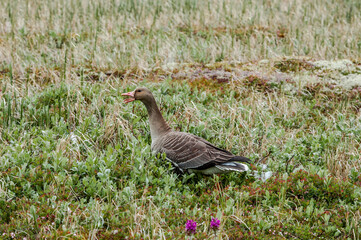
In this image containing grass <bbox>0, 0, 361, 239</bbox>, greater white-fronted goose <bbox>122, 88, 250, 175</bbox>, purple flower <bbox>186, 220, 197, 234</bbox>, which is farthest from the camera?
greater white-fronted goose <bbox>122, 88, 250, 175</bbox>

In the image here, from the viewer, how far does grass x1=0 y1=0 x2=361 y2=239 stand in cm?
448

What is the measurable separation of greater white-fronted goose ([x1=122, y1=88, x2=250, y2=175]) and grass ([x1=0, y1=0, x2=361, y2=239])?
190 mm

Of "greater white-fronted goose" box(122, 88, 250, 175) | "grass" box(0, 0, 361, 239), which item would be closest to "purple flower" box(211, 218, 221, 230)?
"grass" box(0, 0, 361, 239)

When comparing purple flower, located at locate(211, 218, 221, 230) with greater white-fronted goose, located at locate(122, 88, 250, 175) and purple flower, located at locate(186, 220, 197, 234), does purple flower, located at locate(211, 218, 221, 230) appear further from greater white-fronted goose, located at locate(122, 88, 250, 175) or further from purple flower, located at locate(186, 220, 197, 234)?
greater white-fronted goose, located at locate(122, 88, 250, 175)

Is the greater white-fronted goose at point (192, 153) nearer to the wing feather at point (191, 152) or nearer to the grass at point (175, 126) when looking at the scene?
the wing feather at point (191, 152)

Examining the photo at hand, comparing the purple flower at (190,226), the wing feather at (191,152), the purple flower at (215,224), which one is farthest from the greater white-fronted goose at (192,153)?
the purple flower at (190,226)

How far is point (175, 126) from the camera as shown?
6.88m

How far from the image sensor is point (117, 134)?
20.9 ft

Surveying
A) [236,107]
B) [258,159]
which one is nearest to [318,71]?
[236,107]

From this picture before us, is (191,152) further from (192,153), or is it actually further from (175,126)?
(175,126)

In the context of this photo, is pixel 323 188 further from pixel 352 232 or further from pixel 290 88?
pixel 290 88

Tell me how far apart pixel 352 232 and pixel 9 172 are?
4.11m

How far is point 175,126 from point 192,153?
56.7 inches

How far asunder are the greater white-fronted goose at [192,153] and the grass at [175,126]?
0.62 ft
